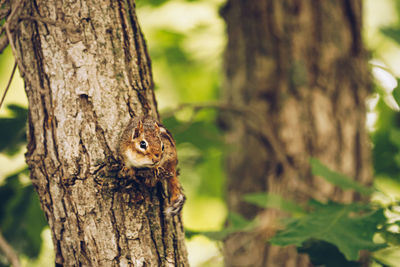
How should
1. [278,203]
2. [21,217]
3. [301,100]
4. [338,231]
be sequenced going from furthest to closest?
[301,100] → [21,217] → [278,203] → [338,231]

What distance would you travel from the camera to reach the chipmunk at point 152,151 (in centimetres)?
97

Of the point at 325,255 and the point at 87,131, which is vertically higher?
the point at 87,131

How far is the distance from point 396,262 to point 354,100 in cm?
106

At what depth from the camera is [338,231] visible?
1.40m

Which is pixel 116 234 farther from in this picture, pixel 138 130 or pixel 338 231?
pixel 338 231

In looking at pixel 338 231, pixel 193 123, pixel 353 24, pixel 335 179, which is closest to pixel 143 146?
pixel 338 231

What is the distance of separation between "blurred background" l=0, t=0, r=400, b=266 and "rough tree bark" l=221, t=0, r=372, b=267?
23 centimetres

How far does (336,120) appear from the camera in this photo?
2.44 metres

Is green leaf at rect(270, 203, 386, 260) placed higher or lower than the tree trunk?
lower

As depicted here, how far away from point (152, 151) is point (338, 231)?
84 cm

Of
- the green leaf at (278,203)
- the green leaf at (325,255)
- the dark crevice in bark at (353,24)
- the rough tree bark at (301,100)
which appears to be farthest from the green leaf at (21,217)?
the dark crevice in bark at (353,24)

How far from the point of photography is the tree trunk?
1027mm

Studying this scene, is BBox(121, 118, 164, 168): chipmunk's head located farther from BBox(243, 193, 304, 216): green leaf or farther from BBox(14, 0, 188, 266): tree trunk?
BBox(243, 193, 304, 216): green leaf

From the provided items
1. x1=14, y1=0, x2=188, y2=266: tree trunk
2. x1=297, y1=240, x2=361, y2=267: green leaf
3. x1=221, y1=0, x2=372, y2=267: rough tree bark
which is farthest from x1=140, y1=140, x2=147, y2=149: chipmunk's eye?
x1=221, y1=0, x2=372, y2=267: rough tree bark
